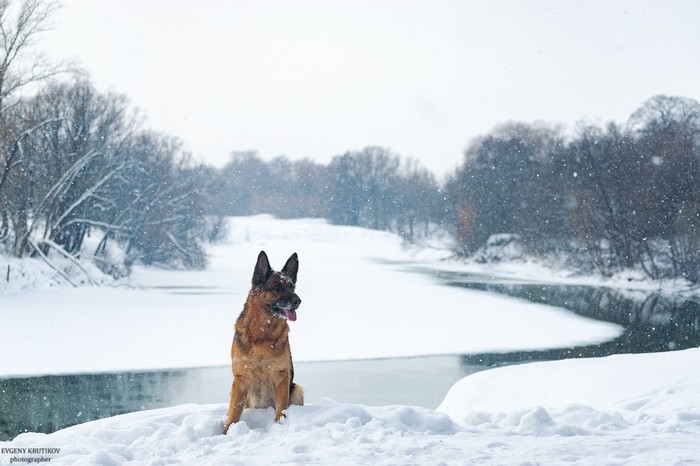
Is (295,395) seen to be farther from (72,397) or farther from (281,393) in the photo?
(72,397)

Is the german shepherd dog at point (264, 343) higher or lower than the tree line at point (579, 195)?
lower

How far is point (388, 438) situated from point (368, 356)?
28.2 feet

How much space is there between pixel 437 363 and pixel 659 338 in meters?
5.99

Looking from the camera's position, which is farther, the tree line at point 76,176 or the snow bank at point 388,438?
the tree line at point 76,176

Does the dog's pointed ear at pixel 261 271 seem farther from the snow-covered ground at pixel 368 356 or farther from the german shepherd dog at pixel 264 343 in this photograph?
the snow-covered ground at pixel 368 356

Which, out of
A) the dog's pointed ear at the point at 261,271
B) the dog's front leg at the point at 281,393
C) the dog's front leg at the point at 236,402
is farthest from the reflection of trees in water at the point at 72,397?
the dog's pointed ear at the point at 261,271

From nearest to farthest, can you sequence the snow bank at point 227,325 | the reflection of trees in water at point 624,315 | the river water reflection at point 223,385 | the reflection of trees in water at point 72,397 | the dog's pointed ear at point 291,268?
the dog's pointed ear at point 291,268 → the reflection of trees in water at point 72,397 → the river water reflection at point 223,385 → the snow bank at point 227,325 → the reflection of trees in water at point 624,315

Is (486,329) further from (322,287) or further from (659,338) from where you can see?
(322,287)

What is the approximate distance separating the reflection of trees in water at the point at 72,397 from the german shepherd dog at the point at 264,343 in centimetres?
405

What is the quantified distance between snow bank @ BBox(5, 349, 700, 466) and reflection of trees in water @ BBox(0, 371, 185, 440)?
10.1 ft

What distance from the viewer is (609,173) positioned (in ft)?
126

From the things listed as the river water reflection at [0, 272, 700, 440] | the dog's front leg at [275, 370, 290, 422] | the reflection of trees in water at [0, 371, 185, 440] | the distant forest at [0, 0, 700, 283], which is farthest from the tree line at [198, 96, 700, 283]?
the dog's front leg at [275, 370, 290, 422]

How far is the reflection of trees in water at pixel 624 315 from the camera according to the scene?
1338 cm

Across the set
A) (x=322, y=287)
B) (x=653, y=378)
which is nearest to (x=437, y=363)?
(x=653, y=378)
